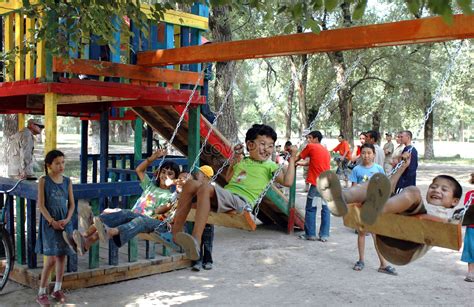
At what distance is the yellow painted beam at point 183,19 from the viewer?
23.7ft

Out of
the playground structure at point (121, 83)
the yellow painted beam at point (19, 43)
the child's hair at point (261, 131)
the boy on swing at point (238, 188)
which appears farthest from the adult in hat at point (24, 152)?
the child's hair at point (261, 131)

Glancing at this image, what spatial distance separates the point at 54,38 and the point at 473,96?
104 ft

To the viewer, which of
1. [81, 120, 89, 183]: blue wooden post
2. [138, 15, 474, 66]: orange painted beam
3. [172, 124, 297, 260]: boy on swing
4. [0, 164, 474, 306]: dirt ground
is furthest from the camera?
[81, 120, 89, 183]: blue wooden post

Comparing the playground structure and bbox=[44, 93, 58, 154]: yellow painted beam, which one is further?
bbox=[44, 93, 58, 154]: yellow painted beam

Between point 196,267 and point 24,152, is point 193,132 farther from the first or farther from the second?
point 24,152

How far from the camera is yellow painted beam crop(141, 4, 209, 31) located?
284 inches

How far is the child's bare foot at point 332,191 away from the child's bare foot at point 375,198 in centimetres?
16

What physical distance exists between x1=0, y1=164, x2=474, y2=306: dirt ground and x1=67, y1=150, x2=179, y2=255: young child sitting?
0.97m

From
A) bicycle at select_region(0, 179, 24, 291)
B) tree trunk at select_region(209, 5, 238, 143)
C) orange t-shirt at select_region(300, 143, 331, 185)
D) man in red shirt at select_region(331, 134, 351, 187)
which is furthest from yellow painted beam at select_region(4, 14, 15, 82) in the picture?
man in red shirt at select_region(331, 134, 351, 187)

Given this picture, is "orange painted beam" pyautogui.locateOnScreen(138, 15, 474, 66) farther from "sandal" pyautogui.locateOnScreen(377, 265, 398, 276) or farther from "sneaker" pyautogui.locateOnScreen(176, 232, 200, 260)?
"sandal" pyautogui.locateOnScreen(377, 265, 398, 276)

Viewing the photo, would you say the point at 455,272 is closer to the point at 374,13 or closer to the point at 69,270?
the point at 69,270

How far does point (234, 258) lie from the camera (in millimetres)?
8336

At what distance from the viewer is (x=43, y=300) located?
19.6 feet

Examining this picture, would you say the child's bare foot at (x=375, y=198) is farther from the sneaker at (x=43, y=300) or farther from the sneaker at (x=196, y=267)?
the sneaker at (x=196, y=267)
